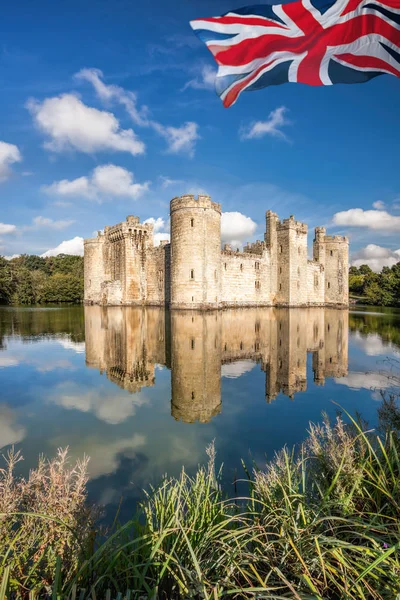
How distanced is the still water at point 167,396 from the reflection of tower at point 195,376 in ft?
0.11

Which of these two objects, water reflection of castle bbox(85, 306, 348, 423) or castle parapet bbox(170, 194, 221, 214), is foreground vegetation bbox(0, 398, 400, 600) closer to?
water reflection of castle bbox(85, 306, 348, 423)

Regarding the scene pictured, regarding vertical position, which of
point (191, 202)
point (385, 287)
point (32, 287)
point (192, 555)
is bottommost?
point (192, 555)

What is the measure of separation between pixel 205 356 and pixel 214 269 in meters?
18.2

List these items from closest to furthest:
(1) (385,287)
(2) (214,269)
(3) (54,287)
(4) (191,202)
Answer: (4) (191,202), (2) (214,269), (1) (385,287), (3) (54,287)

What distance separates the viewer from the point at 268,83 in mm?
6090

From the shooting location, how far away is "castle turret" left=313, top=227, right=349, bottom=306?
41688mm

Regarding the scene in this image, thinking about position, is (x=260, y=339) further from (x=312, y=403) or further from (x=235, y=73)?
(x=235, y=73)

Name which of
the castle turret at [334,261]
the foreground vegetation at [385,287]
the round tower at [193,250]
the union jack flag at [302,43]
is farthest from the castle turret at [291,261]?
the union jack flag at [302,43]

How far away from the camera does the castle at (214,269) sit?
2820 centimetres

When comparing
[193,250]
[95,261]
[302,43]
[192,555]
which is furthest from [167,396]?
[95,261]

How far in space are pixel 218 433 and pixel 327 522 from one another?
9.99ft

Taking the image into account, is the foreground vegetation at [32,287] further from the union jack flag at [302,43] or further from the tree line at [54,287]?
the union jack flag at [302,43]

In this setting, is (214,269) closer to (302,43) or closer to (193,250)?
(193,250)

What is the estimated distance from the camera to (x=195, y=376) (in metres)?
8.77
